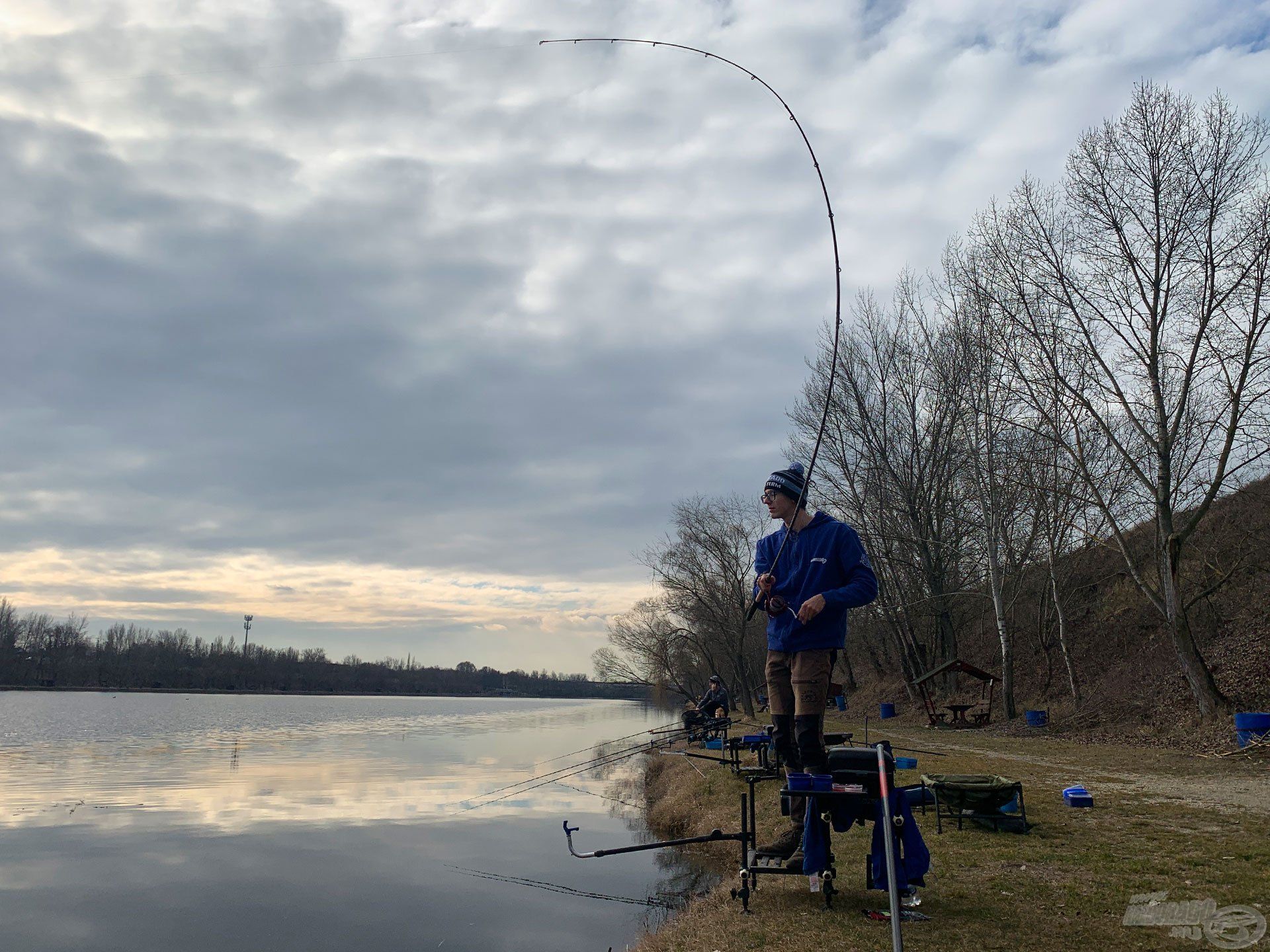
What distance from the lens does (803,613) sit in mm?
4910

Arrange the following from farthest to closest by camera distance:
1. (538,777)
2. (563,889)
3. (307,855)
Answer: (538,777) < (307,855) < (563,889)

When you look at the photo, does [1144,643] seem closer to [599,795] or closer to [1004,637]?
[1004,637]

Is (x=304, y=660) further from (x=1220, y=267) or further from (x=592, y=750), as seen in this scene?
(x=1220, y=267)

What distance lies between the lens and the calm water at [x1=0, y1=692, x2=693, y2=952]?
9.41 meters

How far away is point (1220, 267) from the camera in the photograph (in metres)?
15.5

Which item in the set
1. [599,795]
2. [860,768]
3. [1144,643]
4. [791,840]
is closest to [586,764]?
[599,795]

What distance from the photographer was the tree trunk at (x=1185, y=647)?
15367 mm

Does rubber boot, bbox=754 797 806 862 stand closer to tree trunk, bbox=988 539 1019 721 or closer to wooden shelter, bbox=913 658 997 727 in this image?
wooden shelter, bbox=913 658 997 727

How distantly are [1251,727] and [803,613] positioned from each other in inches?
487

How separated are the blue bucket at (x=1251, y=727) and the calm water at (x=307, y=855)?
9427mm

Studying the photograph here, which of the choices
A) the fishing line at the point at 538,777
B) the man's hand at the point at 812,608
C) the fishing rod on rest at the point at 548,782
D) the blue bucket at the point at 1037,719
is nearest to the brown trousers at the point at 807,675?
the man's hand at the point at 812,608

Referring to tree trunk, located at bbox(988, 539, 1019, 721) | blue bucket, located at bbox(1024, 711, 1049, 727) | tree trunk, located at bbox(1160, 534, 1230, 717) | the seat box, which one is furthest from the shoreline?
the seat box

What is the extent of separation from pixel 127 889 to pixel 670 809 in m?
8.67

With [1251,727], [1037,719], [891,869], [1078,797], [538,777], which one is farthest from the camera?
[538,777]
